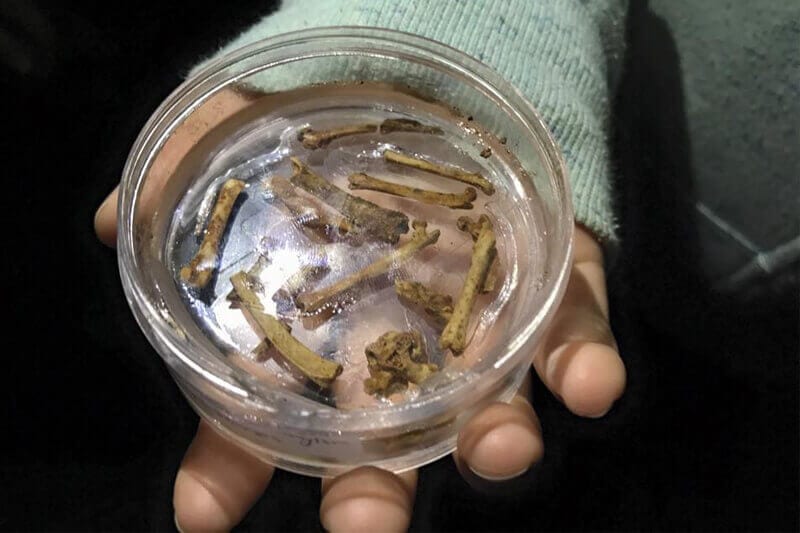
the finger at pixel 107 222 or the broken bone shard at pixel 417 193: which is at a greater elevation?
the broken bone shard at pixel 417 193

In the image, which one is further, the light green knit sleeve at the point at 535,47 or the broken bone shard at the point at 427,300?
the light green knit sleeve at the point at 535,47

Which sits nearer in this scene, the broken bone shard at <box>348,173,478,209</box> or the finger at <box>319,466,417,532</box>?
the finger at <box>319,466,417,532</box>

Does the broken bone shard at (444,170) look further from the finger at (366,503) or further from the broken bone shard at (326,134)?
the finger at (366,503)

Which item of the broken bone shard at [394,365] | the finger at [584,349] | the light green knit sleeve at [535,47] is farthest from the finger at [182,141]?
the finger at [584,349]

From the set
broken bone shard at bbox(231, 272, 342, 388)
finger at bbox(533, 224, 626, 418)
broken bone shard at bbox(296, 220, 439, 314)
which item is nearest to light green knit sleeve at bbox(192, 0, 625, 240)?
finger at bbox(533, 224, 626, 418)

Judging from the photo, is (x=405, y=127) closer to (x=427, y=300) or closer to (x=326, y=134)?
(x=326, y=134)

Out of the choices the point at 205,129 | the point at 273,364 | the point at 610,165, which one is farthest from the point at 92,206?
the point at 610,165

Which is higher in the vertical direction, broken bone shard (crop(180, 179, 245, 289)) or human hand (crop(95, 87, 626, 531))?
broken bone shard (crop(180, 179, 245, 289))

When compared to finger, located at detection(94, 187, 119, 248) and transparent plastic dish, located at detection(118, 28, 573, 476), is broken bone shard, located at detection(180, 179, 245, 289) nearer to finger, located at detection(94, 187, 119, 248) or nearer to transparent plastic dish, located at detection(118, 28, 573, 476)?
transparent plastic dish, located at detection(118, 28, 573, 476)
